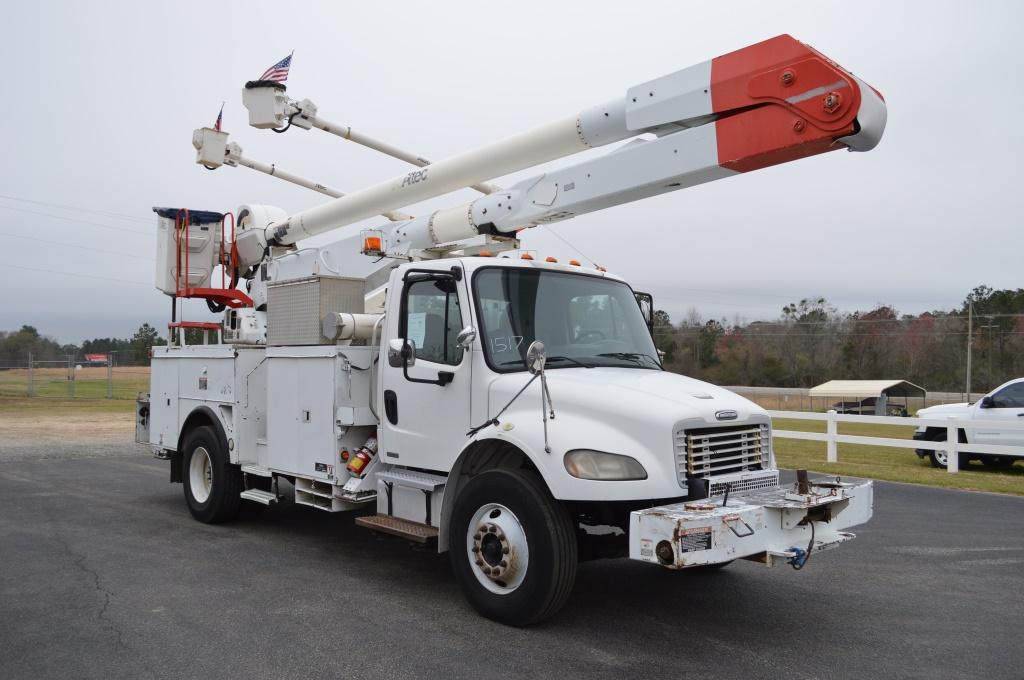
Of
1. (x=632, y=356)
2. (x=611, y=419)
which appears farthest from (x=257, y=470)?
(x=611, y=419)

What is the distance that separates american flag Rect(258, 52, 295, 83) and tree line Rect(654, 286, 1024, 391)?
62.7m

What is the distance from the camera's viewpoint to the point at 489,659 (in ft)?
16.0

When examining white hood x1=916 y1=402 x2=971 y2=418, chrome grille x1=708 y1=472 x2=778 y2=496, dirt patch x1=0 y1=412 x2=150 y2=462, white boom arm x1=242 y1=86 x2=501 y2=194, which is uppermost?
A: white boom arm x1=242 y1=86 x2=501 y2=194

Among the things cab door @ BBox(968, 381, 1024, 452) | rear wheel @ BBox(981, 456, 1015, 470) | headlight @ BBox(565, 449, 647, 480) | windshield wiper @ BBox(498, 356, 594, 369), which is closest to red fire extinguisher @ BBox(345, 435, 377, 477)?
windshield wiper @ BBox(498, 356, 594, 369)

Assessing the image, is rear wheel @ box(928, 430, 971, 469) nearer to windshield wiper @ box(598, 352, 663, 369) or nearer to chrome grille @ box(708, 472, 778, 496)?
windshield wiper @ box(598, 352, 663, 369)

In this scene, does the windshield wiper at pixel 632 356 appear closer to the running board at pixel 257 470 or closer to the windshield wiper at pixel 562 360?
the windshield wiper at pixel 562 360

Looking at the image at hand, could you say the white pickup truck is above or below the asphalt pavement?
above

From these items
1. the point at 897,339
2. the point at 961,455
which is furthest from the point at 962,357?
the point at 961,455

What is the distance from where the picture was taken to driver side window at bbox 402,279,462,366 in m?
6.22

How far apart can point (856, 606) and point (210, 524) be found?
6.43 metres

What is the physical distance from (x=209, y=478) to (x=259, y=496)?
1.41 m

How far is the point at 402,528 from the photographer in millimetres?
6332

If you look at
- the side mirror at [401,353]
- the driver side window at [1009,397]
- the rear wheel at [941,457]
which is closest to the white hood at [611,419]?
the side mirror at [401,353]

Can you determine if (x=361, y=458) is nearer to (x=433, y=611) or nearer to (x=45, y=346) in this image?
(x=433, y=611)
